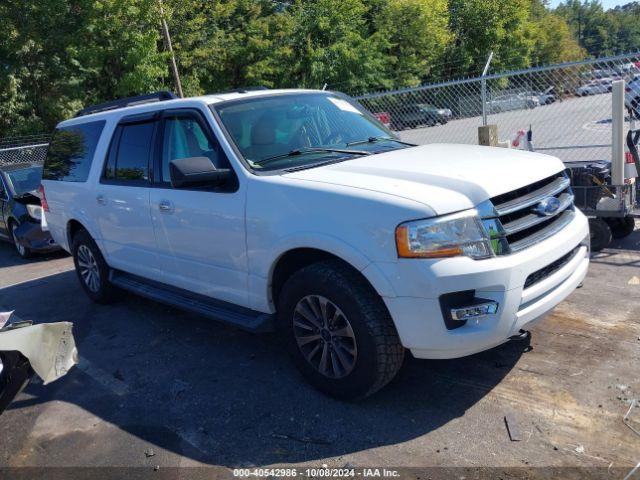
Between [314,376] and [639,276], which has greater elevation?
[314,376]

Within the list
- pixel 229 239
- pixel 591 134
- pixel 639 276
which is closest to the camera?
pixel 229 239

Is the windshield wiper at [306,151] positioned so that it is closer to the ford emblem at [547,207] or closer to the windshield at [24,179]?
the ford emblem at [547,207]

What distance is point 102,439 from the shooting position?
3.59 metres

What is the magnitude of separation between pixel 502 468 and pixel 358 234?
4.61 feet

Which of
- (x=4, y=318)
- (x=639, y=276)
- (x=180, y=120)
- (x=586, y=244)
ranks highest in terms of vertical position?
(x=180, y=120)

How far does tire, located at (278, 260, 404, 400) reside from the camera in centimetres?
330

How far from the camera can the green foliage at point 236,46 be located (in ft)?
62.0

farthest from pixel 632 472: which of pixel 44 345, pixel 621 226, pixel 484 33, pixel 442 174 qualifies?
pixel 484 33

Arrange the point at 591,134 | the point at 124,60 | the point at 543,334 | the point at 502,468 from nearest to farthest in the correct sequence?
the point at 502,468 < the point at 543,334 < the point at 591,134 < the point at 124,60

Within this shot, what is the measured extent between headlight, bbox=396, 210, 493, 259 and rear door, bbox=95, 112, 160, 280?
2537 mm

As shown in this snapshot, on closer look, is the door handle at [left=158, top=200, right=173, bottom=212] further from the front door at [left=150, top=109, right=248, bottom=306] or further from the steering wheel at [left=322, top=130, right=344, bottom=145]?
the steering wheel at [left=322, top=130, right=344, bottom=145]

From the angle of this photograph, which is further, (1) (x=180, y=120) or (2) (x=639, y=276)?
(2) (x=639, y=276)

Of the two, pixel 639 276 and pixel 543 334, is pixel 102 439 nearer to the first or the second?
pixel 543 334

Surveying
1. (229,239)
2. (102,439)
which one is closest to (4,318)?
(102,439)
